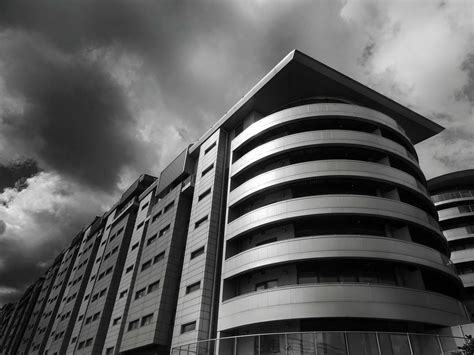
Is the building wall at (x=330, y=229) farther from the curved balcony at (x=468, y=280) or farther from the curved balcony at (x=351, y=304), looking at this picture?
the curved balcony at (x=468, y=280)

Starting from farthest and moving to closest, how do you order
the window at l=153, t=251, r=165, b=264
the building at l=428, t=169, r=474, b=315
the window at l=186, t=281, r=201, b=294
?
the building at l=428, t=169, r=474, b=315 → the window at l=153, t=251, r=165, b=264 → the window at l=186, t=281, r=201, b=294

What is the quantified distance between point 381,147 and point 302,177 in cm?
864

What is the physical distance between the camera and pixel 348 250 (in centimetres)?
2662

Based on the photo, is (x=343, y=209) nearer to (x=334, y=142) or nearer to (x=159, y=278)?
(x=334, y=142)

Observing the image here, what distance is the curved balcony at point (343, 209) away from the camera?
94.8 ft

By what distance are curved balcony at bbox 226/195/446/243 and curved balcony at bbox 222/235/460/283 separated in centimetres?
231

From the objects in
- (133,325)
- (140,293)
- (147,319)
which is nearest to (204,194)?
(140,293)

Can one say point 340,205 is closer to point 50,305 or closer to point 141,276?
point 141,276

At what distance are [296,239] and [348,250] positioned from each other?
4.02 meters

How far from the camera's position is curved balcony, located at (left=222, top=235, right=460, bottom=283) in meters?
26.7

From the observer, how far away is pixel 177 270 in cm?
4125

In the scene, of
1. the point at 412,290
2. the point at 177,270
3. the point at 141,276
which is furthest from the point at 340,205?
the point at 141,276

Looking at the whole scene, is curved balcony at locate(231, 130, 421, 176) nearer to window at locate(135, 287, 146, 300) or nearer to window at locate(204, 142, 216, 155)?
window at locate(204, 142, 216, 155)

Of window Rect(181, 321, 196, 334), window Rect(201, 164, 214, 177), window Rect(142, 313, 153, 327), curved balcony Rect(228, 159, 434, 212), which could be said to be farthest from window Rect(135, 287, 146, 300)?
curved balcony Rect(228, 159, 434, 212)
